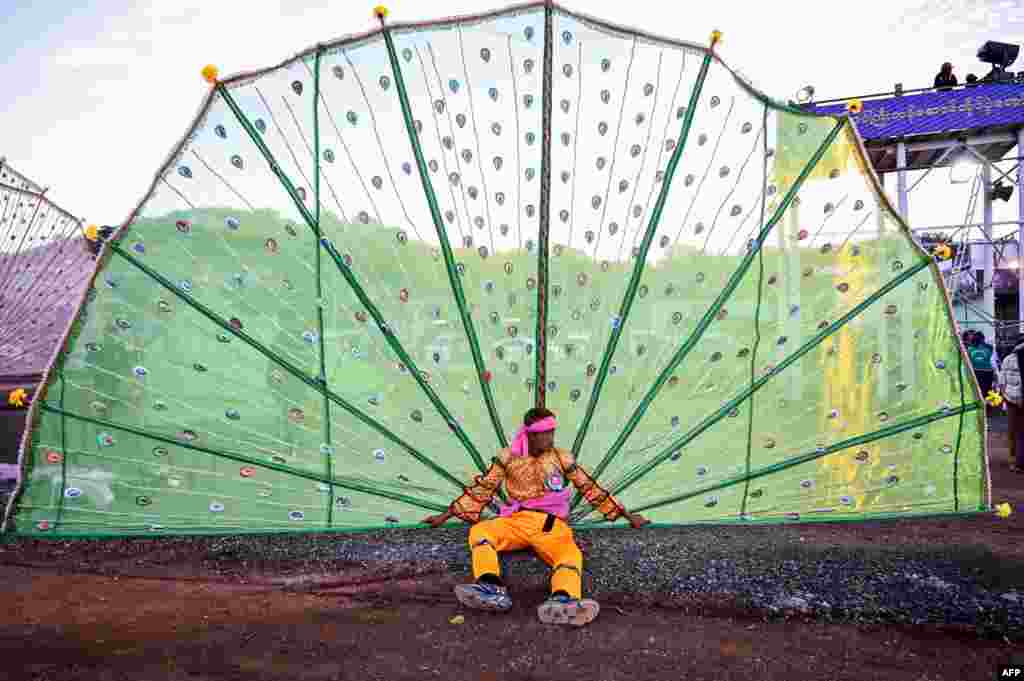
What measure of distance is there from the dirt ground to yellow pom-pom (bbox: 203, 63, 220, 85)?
2809mm

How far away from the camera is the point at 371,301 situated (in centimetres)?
389

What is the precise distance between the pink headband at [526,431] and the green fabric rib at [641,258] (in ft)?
0.77

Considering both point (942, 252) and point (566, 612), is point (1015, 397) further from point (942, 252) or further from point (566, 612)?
point (566, 612)

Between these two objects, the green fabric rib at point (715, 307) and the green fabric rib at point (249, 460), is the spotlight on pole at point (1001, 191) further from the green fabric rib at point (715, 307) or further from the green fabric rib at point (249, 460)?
the green fabric rib at point (249, 460)

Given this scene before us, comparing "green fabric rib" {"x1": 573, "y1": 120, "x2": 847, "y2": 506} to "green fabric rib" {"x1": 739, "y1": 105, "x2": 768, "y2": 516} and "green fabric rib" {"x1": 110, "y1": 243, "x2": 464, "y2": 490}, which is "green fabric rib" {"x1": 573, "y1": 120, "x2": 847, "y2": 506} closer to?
"green fabric rib" {"x1": 739, "y1": 105, "x2": 768, "y2": 516}

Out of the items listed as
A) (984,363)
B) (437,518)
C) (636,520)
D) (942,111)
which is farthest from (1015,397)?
(437,518)

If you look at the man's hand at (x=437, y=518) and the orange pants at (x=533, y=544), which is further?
the man's hand at (x=437, y=518)

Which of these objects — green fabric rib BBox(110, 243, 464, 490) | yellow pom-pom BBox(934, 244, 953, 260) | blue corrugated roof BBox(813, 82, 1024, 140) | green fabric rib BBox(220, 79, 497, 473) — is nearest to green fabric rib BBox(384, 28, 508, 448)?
green fabric rib BBox(220, 79, 497, 473)

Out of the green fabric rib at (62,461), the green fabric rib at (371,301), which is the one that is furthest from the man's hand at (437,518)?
the green fabric rib at (62,461)

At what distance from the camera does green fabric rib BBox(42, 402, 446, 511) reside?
3547mm

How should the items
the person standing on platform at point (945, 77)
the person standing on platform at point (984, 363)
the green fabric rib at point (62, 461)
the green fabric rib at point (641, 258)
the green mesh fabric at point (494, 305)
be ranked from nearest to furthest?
the green fabric rib at point (62, 461) → the green mesh fabric at point (494, 305) → the green fabric rib at point (641, 258) → the person standing on platform at point (984, 363) → the person standing on platform at point (945, 77)

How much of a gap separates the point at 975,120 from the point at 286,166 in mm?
13047

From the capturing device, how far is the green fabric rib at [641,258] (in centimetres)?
384

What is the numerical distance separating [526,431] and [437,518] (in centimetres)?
70
